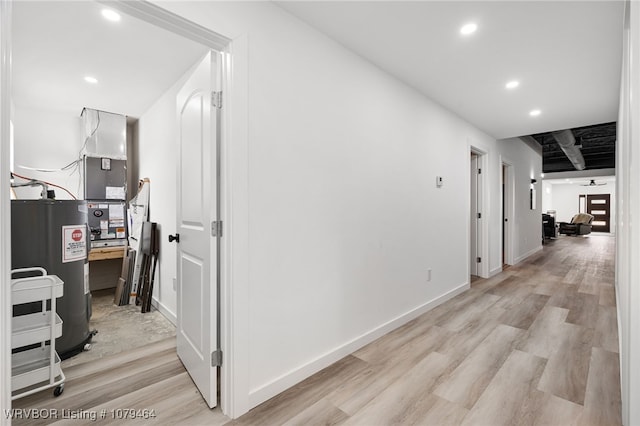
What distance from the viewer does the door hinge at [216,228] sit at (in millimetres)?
1696

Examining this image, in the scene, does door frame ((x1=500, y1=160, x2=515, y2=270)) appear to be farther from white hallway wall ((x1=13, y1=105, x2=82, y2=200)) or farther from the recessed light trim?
white hallway wall ((x1=13, y1=105, x2=82, y2=200))

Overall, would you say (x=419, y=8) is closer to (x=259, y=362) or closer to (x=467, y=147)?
(x=259, y=362)

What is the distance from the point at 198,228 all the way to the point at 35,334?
3.78 feet

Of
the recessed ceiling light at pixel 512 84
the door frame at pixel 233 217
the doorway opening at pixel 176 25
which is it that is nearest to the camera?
the doorway opening at pixel 176 25

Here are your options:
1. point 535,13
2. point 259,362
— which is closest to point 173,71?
point 259,362

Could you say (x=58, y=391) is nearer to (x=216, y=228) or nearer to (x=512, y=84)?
(x=216, y=228)

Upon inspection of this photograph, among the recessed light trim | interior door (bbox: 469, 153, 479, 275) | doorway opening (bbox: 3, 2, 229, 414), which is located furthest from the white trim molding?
interior door (bbox: 469, 153, 479, 275)

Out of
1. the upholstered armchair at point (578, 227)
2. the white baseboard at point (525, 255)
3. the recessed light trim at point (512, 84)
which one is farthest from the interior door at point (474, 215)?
the upholstered armchair at point (578, 227)

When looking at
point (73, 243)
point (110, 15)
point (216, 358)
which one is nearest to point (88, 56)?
point (110, 15)

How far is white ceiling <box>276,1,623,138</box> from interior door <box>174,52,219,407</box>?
84cm

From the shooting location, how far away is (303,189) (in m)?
2.01

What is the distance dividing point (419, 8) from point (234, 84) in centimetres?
129

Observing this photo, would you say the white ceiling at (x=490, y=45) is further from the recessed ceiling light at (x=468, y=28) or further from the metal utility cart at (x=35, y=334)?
the metal utility cart at (x=35, y=334)

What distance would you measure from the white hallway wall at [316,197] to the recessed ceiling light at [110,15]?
0.88 metres
